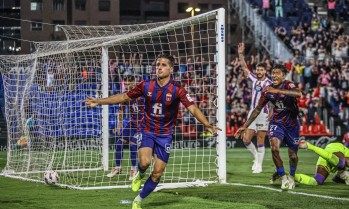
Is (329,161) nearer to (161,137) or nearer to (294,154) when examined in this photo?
(294,154)

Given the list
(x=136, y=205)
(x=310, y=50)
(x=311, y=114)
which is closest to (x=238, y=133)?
(x=136, y=205)

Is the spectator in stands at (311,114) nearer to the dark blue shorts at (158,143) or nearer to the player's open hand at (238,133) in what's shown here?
the player's open hand at (238,133)

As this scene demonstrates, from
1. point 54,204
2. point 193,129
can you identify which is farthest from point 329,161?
point 193,129

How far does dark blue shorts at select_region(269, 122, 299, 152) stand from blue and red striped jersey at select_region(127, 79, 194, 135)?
310 centimetres

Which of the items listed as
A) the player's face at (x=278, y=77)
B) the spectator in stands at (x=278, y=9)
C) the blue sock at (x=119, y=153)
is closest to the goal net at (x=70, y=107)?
the blue sock at (x=119, y=153)

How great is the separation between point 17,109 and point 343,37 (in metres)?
24.6

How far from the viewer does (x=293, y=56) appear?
36125mm

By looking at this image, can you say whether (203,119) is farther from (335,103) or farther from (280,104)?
(335,103)

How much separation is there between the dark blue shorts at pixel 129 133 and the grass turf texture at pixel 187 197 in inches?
91.0

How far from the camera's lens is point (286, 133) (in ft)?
44.1

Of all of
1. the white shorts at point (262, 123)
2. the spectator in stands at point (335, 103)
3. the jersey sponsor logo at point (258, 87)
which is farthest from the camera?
the spectator in stands at point (335, 103)

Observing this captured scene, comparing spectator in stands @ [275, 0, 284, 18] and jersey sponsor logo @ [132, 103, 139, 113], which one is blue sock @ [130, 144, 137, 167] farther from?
spectator in stands @ [275, 0, 284, 18]

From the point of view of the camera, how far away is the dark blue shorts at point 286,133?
13367 millimetres

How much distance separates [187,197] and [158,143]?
1.49m
